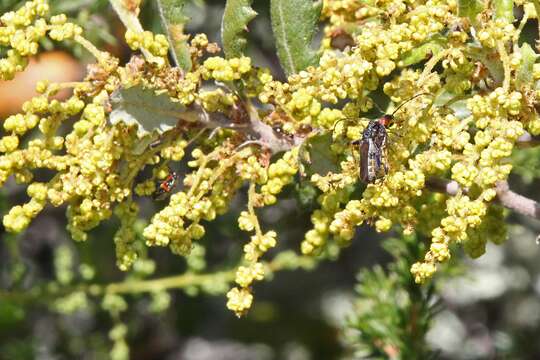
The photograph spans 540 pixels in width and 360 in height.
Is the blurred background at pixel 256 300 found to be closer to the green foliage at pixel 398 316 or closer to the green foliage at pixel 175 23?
the green foliage at pixel 398 316

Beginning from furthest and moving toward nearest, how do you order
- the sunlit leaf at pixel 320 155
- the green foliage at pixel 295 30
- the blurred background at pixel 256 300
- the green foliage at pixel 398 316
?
the blurred background at pixel 256 300 → the green foliage at pixel 398 316 → the green foliage at pixel 295 30 → the sunlit leaf at pixel 320 155

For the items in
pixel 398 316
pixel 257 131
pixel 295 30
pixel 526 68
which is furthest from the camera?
pixel 398 316

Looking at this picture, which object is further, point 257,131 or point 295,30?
point 295,30

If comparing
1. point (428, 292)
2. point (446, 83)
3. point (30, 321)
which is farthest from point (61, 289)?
point (446, 83)

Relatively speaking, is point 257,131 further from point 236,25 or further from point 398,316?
point 398,316

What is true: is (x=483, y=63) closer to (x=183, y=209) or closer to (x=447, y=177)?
(x=447, y=177)

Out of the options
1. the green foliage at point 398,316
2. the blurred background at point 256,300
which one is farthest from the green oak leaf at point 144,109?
the blurred background at point 256,300

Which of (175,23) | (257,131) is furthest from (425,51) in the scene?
(175,23)
